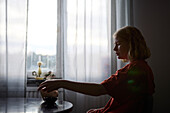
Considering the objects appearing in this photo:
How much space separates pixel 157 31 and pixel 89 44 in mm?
942

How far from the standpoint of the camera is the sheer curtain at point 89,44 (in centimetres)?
224

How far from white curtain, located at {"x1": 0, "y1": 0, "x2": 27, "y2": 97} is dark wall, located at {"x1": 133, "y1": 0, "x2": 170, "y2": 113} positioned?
58.8 inches

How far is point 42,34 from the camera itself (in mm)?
2436

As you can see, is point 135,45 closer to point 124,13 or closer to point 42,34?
point 124,13

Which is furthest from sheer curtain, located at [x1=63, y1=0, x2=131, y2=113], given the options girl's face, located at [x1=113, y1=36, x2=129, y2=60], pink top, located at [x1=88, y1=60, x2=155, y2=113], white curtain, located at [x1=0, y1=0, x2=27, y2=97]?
pink top, located at [x1=88, y1=60, x2=155, y2=113]

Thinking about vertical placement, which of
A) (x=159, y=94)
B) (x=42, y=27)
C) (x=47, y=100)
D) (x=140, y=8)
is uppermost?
(x=140, y=8)

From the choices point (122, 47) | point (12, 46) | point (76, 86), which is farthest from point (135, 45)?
point (12, 46)

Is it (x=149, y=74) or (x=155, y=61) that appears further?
(x=155, y=61)

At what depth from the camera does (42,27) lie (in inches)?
95.7

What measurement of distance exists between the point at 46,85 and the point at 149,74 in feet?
1.80

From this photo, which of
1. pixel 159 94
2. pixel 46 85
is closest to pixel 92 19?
pixel 159 94

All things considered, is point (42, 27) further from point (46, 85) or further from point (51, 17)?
point (46, 85)

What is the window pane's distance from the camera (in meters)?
2.41

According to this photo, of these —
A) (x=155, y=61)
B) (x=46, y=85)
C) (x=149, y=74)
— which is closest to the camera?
(x=46, y=85)
